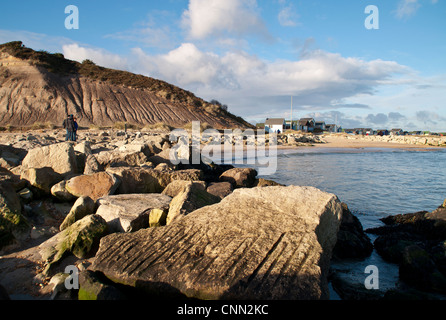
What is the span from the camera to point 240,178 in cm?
975

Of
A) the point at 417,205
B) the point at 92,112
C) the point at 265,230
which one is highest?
the point at 92,112

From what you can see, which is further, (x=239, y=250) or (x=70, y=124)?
(x=70, y=124)

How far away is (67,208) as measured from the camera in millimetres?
5676

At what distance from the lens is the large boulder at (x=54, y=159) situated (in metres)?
6.71

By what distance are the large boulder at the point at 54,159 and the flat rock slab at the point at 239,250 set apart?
372 cm

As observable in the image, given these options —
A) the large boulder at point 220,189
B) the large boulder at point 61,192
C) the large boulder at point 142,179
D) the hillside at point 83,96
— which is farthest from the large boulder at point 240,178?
the hillside at point 83,96

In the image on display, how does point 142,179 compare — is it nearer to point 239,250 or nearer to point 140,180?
point 140,180

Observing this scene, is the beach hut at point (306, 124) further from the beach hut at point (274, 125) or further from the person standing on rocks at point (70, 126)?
the person standing on rocks at point (70, 126)

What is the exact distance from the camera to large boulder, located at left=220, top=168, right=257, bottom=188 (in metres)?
9.62

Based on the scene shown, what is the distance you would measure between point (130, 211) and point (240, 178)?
5.47 meters

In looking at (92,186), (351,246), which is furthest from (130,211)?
(351,246)

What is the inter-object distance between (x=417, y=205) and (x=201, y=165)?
7395mm
